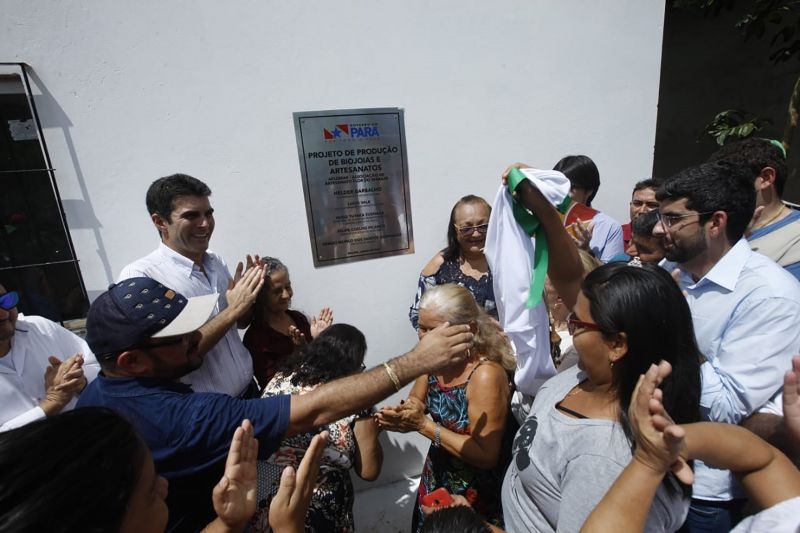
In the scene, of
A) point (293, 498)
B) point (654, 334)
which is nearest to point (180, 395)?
point (293, 498)

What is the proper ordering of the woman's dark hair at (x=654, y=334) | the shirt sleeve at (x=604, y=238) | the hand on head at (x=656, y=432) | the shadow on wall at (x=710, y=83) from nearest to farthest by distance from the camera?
the hand on head at (x=656, y=432) → the woman's dark hair at (x=654, y=334) → the shirt sleeve at (x=604, y=238) → the shadow on wall at (x=710, y=83)

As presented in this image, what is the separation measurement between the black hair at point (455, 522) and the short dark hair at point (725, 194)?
1541 millimetres

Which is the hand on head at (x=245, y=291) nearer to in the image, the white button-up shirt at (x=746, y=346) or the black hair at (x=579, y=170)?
the white button-up shirt at (x=746, y=346)

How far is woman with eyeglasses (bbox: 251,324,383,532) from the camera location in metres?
1.73

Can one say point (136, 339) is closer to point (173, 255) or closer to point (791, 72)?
point (173, 255)

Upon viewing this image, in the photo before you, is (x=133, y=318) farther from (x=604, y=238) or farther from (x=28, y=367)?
(x=604, y=238)

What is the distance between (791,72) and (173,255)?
8.00 m

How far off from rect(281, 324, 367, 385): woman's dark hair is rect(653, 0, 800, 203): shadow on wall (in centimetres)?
652

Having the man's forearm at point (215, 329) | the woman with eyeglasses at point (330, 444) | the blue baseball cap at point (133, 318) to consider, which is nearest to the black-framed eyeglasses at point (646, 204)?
the woman with eyeglasses at point (330, 444)

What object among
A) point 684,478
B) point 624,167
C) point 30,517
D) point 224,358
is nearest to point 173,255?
point 224,358

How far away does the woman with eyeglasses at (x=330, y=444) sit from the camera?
1.73 meters

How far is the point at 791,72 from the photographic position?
5414 mm

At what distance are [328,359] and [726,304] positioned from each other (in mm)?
1722

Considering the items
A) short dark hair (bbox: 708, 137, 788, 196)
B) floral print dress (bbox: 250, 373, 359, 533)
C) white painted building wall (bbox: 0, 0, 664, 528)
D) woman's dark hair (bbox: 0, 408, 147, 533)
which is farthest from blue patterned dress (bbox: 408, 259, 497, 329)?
woman's dark hair (bbox: 0, 408, 147, 533)
